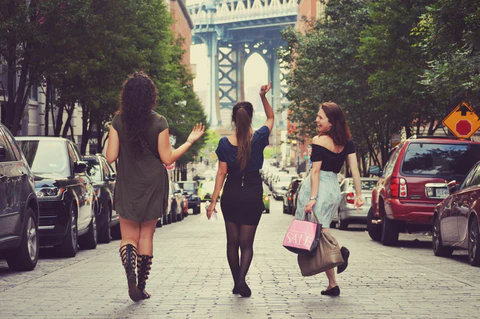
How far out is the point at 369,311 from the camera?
7.87m

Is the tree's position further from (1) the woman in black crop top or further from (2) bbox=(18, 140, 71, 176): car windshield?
(1) the woman in black crop top

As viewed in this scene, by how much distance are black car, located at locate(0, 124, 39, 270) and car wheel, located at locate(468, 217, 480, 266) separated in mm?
5537

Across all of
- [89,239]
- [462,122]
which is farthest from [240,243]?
[462,122]

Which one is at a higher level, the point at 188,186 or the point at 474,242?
the point at 474,242

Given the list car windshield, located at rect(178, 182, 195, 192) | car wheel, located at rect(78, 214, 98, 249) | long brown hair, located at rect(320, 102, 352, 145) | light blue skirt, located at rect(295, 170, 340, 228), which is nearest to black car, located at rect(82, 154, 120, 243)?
car wheel, located at rect(78, 214, 98, 249)

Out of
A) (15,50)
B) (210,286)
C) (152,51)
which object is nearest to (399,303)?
(210,286)

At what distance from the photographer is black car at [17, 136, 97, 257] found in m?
14.2

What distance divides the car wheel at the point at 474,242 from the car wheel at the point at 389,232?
15.1ft

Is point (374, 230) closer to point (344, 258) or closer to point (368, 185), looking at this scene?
point (368, 185)

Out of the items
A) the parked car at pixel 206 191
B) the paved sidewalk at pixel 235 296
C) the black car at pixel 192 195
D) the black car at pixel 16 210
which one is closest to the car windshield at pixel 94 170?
the paved sidewalk at pixel 235 296

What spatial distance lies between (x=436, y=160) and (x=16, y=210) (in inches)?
328

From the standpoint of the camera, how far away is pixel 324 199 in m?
9.18

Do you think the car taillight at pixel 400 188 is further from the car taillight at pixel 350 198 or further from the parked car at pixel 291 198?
the parked car at pixel 291 198

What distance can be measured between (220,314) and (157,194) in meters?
1.27
